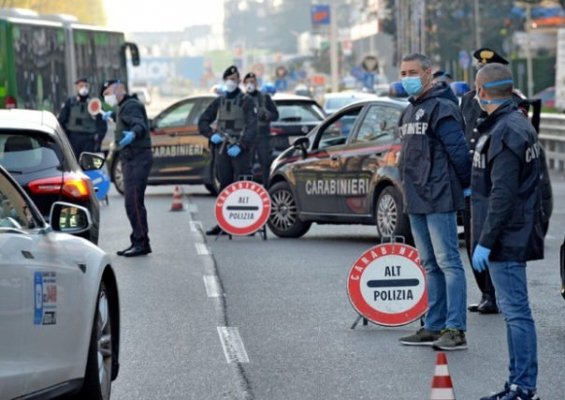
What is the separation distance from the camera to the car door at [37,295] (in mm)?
6770

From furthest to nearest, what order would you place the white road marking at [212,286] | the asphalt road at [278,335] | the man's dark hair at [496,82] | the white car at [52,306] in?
the white road marking at [212,286] → the asphalt road at [278,335] → the man's dark hair at [496,82] → the white car at [52,306]

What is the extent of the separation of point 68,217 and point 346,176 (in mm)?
9227

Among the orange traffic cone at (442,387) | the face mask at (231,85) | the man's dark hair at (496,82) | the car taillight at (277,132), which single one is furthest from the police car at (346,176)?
the orange traffic cone at (442,387)

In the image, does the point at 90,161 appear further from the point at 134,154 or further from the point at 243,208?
the point at 243,208

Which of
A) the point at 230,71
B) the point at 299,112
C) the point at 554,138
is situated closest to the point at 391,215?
the point at 230,71

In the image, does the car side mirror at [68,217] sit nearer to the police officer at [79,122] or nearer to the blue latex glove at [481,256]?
the blue latex glove at [481,256]

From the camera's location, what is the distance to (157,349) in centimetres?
1045

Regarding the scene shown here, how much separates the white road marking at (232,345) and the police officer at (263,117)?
10108mm

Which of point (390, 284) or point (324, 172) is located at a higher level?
point (390, 284)

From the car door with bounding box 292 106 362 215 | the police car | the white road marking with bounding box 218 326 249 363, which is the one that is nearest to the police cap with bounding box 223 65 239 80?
the police car

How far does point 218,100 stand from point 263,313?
754 cm

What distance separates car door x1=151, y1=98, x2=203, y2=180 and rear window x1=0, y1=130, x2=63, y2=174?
45.5 ft

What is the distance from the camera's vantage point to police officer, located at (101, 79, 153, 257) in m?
16.3

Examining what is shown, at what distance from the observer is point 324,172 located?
17.8 m
